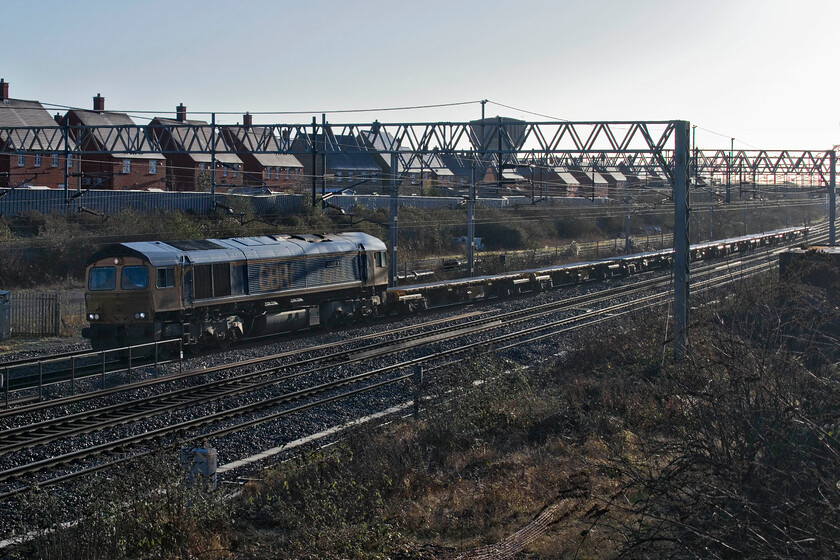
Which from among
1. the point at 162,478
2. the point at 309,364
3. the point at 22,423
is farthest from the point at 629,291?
the point at 162,478

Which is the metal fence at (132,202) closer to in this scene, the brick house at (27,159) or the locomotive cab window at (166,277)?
the brick house at (27,159)

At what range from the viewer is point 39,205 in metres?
39.9

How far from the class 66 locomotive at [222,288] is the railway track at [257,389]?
6.90 feet

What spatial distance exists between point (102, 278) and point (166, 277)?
1.59 m

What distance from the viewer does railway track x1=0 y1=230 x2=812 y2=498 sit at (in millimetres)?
11555

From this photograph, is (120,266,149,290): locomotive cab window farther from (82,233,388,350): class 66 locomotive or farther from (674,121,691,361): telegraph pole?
(674,121,691,361): telegraph pole

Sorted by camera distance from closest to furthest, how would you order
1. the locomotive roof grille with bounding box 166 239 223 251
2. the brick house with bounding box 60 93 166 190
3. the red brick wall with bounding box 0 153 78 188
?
the locomotive roof grille with bounding box 166 239 223 251, the red brick wall with bounding box 0 153 78 188, the brick house with bounding box 60 93 166 190

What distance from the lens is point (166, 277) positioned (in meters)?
18.5

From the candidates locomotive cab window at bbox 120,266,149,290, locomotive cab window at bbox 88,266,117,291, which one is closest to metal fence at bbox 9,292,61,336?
locomotive cab window at bbox 88,266,117,291

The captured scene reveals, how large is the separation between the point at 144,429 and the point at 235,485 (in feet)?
11.4

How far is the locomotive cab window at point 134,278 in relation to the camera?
1833 centimetres

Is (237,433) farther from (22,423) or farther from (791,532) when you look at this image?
(791,532)

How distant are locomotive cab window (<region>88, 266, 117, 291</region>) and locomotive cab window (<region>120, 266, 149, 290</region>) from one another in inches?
10.4

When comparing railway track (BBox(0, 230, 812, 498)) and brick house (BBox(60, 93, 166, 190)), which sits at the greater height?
brick house (BBox(60, 93, 166, 190))
